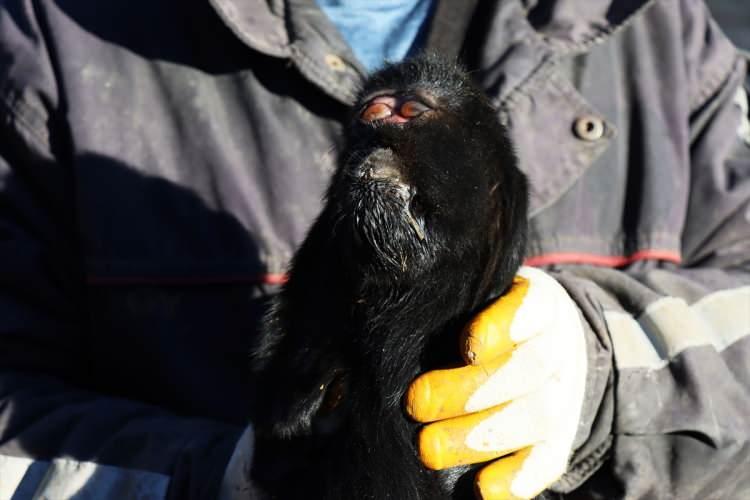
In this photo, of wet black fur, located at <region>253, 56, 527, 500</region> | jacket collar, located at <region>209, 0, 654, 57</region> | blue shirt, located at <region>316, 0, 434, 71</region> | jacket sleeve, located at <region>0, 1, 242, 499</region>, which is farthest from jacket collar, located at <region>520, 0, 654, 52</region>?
jacket sleeve, located at <region>0, 1, 242, 499</region>

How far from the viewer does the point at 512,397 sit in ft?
3.92

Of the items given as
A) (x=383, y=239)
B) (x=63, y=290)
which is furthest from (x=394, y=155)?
(x=63, y=290)

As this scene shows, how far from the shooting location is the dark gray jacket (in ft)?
5.12

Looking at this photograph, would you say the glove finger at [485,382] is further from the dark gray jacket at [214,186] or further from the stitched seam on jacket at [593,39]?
the stitched seam on jacket at [593,39]

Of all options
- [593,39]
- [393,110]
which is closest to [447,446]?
[393,110]

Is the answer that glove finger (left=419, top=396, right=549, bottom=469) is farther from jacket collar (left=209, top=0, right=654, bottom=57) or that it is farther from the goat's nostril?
jacket collar (left=209, top=0, right=654, bottom=57)

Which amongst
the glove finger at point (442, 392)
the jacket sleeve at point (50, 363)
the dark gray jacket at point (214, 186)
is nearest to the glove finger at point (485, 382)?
the glove finger at point (442, 392)

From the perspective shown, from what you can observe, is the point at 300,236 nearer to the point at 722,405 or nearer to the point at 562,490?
the point at 562,490

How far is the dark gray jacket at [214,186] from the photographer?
61.4 inches

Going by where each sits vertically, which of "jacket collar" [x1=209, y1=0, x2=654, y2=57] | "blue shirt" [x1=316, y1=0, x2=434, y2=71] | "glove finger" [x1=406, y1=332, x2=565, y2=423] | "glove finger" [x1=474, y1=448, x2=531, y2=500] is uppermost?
"jacket collar" [x1=209, y1=0, x2=654, y2=57]

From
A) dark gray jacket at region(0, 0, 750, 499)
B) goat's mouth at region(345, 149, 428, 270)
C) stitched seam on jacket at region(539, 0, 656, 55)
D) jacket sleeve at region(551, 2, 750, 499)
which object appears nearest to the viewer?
goat's mouth at region(345, 149, 428, 270)

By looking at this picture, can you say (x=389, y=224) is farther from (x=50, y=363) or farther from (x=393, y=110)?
→ (x=50, y=363)

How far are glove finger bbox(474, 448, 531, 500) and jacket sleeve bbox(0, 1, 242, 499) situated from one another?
0.42 metres

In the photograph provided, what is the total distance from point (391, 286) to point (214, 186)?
2.10ft
